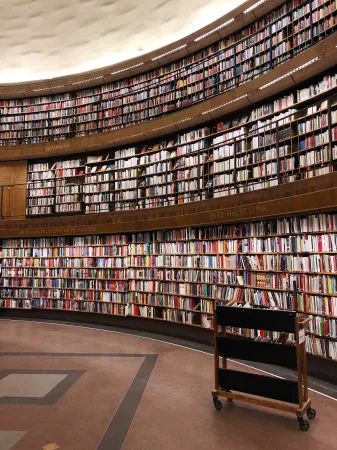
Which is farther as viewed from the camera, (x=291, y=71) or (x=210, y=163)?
(x=210, y=163)

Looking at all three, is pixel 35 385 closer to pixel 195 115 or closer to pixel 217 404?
pixel 217 404

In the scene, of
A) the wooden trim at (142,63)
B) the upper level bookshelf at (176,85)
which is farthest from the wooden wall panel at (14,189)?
the wooden trim at (142,63)

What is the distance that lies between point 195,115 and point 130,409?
5.31 metres

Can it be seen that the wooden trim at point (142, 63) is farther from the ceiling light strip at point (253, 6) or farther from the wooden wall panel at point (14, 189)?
the wooden wall panel at point (14, 189)

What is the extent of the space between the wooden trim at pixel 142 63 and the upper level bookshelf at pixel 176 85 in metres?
0.13

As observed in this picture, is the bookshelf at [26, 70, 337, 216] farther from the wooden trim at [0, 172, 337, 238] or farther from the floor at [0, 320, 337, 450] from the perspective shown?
the floor at [0, 320, 337, 450]

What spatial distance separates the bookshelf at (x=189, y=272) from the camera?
4020mm

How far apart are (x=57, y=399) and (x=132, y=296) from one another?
3.34 metres

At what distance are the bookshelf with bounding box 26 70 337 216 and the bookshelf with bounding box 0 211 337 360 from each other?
0.76m

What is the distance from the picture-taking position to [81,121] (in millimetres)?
8781

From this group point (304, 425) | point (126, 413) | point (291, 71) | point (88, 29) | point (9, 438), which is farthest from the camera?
point (88, 29)

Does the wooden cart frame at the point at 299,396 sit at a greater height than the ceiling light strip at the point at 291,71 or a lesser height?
lesser

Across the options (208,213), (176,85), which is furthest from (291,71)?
(176,85)

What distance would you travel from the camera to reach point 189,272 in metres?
5.77
